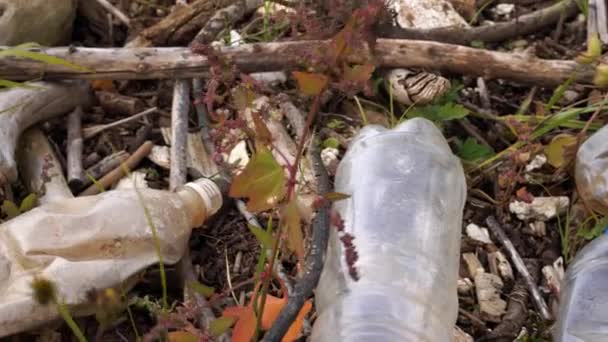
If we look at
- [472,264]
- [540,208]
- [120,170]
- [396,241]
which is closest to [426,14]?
[540,208]

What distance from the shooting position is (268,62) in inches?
93.0

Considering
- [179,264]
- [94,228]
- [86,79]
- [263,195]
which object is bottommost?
[179,264]

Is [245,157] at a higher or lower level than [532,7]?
lower

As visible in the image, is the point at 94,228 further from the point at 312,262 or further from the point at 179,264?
the point at 312,262

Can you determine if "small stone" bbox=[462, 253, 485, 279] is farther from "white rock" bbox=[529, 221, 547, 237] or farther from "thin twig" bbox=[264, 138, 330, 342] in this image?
"thin twig" bbox=[264, 138, 330, 342]

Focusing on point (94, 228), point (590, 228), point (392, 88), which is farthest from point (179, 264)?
point (590, 228)

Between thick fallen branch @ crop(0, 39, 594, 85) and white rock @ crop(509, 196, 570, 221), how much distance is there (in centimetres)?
39

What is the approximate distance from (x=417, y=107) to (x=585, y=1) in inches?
31.5

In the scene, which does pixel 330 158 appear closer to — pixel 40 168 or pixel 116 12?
pixel 40 168

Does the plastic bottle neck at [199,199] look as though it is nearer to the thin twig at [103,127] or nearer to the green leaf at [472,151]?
the thin twig at [103,127]

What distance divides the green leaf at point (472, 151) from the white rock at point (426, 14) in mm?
508

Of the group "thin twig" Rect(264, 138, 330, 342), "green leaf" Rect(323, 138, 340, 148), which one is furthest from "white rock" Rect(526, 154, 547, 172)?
"thin twig" Rect(264, 138, 330, 342)

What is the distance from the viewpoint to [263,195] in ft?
4.56

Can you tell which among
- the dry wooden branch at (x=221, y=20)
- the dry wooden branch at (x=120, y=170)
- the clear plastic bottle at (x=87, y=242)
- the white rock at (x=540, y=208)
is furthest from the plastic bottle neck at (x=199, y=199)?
the white rock at (x=540, y=208)
